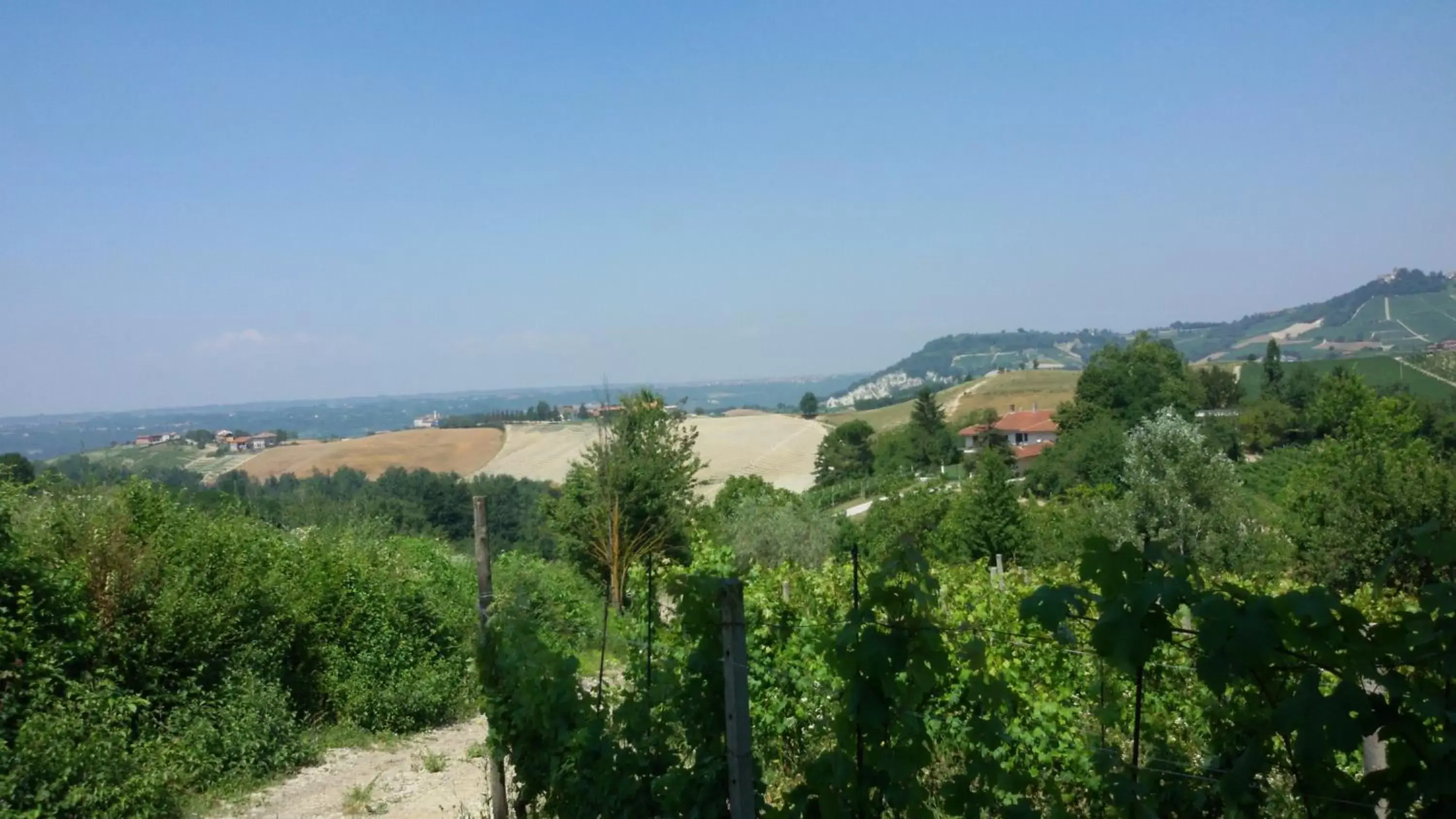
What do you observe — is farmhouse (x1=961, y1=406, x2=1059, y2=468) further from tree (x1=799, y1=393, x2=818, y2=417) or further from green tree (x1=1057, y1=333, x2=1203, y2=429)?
tree (x1=799, y1=393, x2=818, y2=417)

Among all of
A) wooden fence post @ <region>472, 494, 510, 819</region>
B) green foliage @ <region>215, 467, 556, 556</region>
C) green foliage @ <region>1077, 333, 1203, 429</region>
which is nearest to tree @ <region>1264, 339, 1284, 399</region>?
green foliage @ <region>1077, 333, 1203, 429</region>

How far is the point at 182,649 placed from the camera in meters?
8.48

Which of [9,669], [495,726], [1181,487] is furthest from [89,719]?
[1181,487]

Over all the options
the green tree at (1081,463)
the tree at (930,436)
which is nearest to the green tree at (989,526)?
the green tree at (1081,463)

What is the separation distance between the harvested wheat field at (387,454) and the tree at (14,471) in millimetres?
32423

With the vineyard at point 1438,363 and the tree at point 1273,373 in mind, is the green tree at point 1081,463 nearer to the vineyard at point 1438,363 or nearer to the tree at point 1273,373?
the tree at point 1273,373

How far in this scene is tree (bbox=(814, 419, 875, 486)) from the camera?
60656 millimetres

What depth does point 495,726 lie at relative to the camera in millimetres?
4730

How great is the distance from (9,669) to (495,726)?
488cm

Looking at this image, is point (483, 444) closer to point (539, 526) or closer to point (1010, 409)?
point (539, 526)

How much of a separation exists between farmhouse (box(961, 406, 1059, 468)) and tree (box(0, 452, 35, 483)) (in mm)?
58882

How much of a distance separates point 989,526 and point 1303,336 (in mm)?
136397

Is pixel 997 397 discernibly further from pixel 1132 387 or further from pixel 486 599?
pixel 486 599

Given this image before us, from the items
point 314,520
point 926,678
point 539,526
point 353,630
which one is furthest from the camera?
point 539,526
